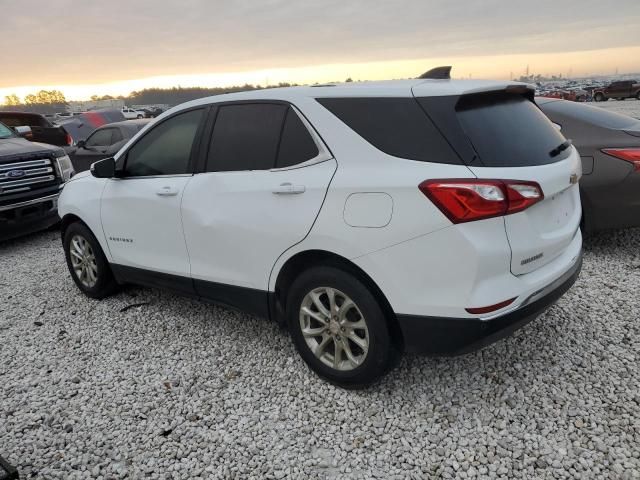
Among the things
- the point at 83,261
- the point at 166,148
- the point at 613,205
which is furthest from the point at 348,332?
the point at 613,205

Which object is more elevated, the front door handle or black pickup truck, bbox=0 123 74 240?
the front door handle

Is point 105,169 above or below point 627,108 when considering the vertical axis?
above

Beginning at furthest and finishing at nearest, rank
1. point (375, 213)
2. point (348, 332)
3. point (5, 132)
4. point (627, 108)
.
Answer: point (627, 108)
point (5, 132)
point (348, 332)
point (375, 213)

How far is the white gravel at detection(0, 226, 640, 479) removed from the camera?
250cm

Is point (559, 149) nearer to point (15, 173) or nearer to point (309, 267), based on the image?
point (309, 267)

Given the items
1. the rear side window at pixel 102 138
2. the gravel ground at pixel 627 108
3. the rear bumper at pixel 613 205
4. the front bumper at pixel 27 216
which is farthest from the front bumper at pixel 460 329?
the gravel ground at pixel 627 108

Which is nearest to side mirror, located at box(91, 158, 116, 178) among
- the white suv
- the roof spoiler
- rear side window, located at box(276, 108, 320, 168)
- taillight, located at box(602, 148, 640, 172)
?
the white suv

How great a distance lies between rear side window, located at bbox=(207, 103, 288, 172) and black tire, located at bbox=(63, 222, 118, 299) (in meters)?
1.75

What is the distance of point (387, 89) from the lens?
280cm

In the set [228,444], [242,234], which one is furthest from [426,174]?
[228,444]

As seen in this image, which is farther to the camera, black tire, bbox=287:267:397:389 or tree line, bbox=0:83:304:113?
tree line, bbox=0:83:304:113

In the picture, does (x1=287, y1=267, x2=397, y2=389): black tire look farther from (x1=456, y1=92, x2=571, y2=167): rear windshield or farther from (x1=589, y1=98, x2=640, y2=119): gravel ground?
(x1=589, y1=98, x2=640, y2=119): gravel ground

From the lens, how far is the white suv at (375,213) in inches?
96.4

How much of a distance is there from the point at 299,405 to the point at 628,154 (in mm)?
3830
